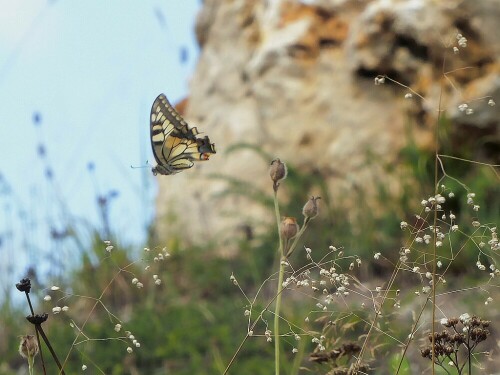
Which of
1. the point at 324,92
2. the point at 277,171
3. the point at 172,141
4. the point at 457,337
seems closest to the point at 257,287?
the point at 324,92

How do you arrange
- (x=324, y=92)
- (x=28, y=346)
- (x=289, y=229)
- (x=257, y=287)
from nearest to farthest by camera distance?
1. (x=28, y=346)
2. (x=289, y=229)
3. (x=257, y=287)
4. (x=324, y=92)

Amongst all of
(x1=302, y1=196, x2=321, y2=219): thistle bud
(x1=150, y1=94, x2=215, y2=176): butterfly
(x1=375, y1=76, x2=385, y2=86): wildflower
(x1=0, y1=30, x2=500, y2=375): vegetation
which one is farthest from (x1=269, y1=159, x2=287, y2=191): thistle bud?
(x1=0, y1=30, x2=500, y2=375): vegetation

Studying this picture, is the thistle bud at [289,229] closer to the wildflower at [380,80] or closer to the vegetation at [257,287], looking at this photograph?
the wildflower at [380,80]

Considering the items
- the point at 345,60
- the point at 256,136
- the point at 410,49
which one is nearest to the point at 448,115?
the point at 410,49

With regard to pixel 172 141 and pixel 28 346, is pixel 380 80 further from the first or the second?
pixel 172 141

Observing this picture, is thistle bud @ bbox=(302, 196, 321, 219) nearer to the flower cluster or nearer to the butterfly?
the flower cluster

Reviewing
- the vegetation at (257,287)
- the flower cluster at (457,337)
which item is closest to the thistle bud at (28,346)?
the flower cluster at (457,337)
